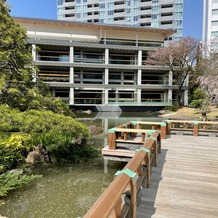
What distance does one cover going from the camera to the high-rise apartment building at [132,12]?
50.9m

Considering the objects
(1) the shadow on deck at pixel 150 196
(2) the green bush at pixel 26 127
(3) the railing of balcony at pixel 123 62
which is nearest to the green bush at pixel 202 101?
(3) the railing of balcony at pixel 123 62

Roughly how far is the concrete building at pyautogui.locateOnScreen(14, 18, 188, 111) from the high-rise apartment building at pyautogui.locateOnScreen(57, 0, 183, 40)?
22.3 m

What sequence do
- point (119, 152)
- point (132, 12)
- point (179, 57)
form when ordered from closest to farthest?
1. point (119, 152)
2. point (179, 57)
3. point (132, 12)

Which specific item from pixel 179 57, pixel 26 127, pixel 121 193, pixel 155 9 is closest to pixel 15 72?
pixel 26 127

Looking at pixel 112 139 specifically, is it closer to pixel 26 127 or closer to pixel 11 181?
pixel 26 127

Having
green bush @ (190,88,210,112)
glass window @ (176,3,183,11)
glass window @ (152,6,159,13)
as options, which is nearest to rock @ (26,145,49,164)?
green bush @ (190,88,210,112)

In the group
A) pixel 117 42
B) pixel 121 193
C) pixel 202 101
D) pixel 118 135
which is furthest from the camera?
pixel 117 42

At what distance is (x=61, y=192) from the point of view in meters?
5.46

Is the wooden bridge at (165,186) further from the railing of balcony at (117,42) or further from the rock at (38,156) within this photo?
the railing of balcony at (117,42)

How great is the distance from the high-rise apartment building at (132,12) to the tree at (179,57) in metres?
25.8

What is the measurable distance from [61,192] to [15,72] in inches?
164

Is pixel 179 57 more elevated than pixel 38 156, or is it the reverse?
pixel 179 57

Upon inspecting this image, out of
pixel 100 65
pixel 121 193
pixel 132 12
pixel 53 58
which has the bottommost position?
pixel 121 193

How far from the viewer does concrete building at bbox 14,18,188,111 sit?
2842cm
